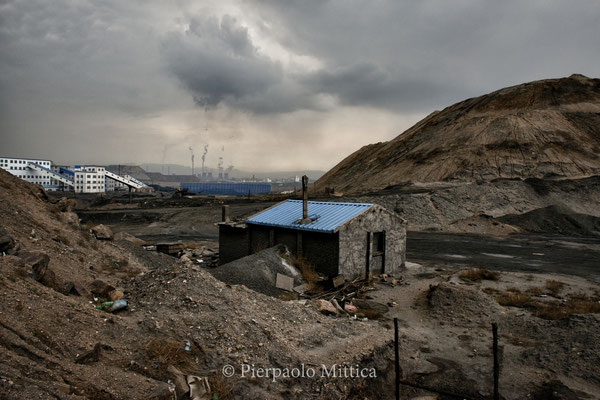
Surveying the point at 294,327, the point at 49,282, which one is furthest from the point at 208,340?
the point at 49,282

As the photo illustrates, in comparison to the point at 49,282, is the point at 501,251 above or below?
below

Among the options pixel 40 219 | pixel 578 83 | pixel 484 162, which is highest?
pixel 578 83

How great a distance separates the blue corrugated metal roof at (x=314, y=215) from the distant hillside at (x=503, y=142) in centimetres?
3813

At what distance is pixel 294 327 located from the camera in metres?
9.83

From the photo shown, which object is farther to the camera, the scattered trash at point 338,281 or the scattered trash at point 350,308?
the scattered trash at point 338,281

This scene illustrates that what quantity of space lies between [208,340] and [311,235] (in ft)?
32.0

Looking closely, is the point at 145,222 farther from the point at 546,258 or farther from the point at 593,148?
the point at 593,148

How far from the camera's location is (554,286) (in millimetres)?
16609

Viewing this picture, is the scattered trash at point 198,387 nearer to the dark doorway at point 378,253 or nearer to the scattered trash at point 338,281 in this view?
the scattered trash at point 338,281

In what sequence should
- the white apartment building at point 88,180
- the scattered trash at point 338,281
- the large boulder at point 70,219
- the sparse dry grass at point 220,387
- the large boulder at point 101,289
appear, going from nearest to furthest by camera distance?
the sparse dry grass at point 220,387 < the large boulder at point 101,289 < the scattered trash at point 338,281 < the large boulder at point 70,219 < the white apartment building at point 88,180

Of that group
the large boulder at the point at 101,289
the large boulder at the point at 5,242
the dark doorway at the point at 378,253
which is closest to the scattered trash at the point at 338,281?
the dark doorway at the point at 378,253

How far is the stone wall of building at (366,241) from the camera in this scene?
16.7 m

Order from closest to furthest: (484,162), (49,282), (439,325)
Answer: (49,282) < (439,325) < (484,162)

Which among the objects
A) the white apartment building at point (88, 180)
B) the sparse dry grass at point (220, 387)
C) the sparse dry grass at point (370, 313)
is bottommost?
the sparse dry grass at point (370, 313)
